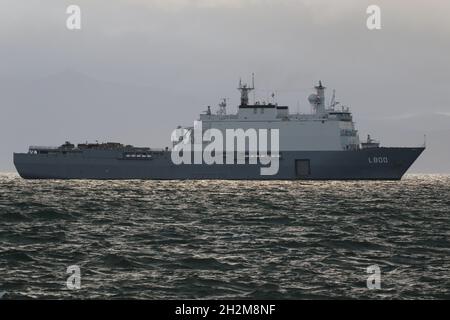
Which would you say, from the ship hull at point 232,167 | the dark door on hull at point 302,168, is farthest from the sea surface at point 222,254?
the dark door on hull at point 302,168

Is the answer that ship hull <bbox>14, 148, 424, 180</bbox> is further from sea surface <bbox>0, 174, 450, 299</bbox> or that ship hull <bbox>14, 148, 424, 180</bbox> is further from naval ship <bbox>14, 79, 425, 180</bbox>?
sea surface <bbox>0, 174, 450, 299</bbox>

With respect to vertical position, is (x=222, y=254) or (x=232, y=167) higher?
(x=232, y=167)

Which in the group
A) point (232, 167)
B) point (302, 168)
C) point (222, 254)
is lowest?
point (222, 254)

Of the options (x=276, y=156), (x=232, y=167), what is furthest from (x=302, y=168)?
(x=232, y=167)

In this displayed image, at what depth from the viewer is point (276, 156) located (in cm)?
6569

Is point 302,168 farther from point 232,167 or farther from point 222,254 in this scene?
point 222,254

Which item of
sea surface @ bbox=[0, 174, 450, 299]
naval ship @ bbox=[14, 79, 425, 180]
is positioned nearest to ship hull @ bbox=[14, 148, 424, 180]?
naval ship @ bbox=[14, 79, 425, 180]

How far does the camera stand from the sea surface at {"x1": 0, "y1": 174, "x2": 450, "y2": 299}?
35.3 ft

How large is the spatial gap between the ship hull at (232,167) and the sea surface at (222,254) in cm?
3823

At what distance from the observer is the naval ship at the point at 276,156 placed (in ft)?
209

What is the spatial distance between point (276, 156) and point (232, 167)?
4.75 m

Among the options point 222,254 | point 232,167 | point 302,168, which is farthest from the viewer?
point 232,167

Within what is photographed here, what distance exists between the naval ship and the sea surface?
38.5m

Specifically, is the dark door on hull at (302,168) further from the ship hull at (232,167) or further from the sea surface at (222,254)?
the sea surface at (222,254)
